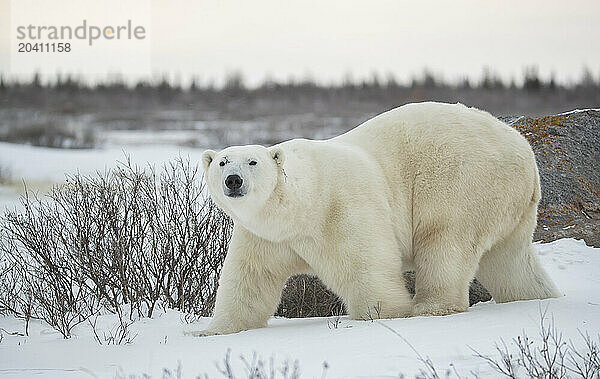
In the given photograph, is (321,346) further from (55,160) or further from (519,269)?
(55,160)

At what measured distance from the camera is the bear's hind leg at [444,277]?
15.1ft

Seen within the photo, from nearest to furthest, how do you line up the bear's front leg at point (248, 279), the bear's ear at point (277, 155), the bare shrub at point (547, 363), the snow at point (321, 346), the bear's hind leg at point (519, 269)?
the bare shrub at point (547, 363) → the snow at point (321, 346) → the bear's ear at point (277, 155) → the bear's front leg at point (248, 279) → the bear's hind leg at point (519, 269)

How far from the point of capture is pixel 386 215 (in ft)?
15.1

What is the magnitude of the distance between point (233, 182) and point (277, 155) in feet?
1.31

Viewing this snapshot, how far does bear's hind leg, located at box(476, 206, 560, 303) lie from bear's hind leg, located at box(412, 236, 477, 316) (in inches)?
17.6

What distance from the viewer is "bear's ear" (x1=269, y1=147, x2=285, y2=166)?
14.1 ft

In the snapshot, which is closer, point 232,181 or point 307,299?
point 232,181

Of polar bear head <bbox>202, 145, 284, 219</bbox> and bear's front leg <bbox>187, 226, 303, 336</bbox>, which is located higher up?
polar bear head <bbox>202, 145, 284, 219</bbox>

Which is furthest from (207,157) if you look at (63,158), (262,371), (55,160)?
(63,158)

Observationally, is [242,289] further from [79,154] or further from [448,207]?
[79,154]

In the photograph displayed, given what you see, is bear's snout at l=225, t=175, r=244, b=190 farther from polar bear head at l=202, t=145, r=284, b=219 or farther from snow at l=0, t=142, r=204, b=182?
snow at l=0, t=142, r=204, b=182

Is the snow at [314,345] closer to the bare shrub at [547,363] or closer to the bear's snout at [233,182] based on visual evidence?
the bare shrub at [547,363]

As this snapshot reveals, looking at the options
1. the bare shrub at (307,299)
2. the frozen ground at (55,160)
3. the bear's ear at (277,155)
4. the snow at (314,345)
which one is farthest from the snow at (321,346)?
the frozen ground at (55,160)

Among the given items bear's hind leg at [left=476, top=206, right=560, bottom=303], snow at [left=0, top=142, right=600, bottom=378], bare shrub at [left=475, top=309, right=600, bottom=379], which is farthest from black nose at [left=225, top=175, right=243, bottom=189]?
bear's hind leg at [left=476, top=206, right=560, bottom=303]
